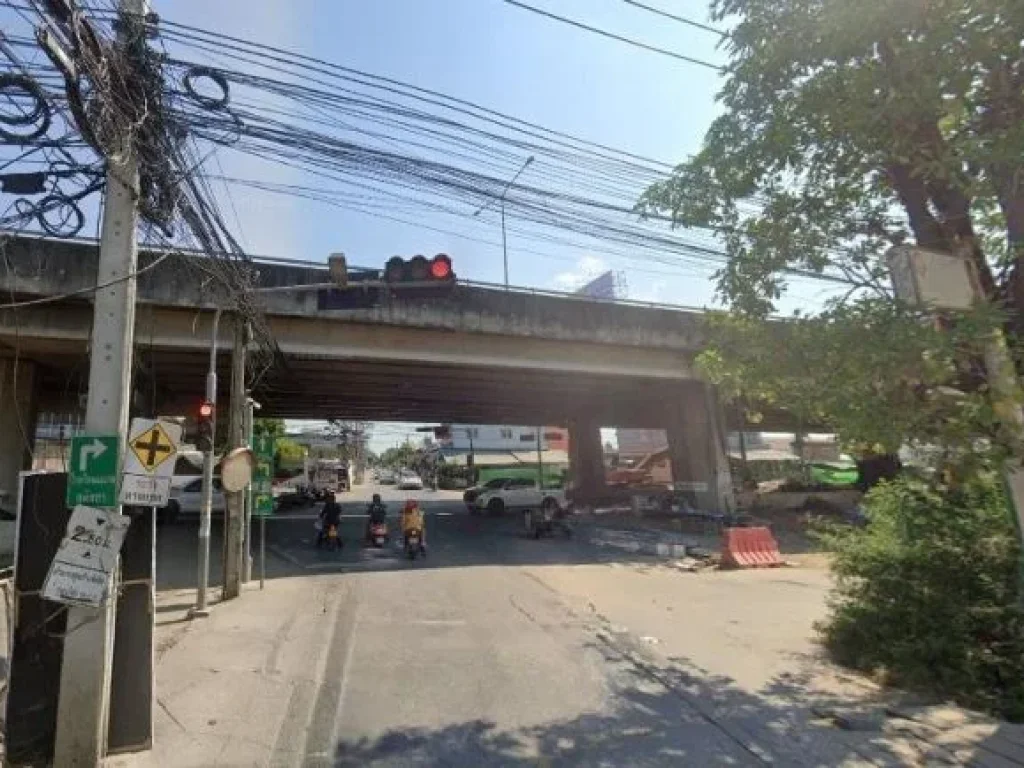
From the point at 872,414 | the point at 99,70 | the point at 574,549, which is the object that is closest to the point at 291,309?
the point at 574,549

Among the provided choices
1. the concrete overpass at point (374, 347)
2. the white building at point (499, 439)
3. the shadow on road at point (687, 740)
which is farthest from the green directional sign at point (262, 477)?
the white building at point (499, 439)

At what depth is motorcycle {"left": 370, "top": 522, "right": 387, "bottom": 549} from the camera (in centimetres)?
2041

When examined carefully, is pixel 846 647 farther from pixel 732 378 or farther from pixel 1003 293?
pixel 1003 293

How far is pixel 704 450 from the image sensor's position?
28.3m

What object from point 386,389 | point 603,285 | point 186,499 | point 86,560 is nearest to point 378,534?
point 186,499

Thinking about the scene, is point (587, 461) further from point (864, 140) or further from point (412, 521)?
point (864, 140)

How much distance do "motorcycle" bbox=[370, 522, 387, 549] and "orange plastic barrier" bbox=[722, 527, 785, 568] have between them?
852 cm

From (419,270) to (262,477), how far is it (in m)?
7.05

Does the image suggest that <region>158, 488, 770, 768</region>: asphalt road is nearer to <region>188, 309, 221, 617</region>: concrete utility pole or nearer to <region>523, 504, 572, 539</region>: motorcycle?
<region>188, 309, 221, 617</region>: concrete utility pole

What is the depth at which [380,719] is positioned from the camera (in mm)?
6641

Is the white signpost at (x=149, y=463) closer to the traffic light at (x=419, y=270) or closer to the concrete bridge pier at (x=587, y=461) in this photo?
the traffic light at (x=419, y=270)

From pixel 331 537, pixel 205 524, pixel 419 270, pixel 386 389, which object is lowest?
pixel 331 537

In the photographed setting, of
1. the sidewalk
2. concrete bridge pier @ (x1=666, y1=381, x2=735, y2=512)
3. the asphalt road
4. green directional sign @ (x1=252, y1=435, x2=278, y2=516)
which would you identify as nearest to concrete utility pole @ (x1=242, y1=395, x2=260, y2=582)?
green directional sign @ (x1=252, y1=435, x2=278, y2=516)

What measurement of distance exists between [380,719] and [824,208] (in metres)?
6.19
